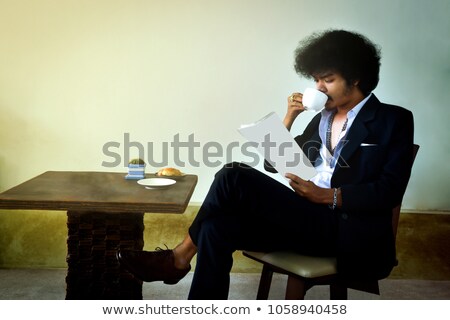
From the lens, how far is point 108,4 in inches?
102

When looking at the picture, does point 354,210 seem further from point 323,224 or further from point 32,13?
point 32,13

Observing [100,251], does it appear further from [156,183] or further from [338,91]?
[338,91]

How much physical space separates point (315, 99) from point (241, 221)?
560 millimetres

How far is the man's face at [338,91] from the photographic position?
193 centimetres

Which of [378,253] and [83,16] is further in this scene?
[83,16]

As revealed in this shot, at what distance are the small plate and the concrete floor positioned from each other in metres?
0.65

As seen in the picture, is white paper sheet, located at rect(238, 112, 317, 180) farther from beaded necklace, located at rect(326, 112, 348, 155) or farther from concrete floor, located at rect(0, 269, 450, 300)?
concrete floor, located at rect(0, 269, 450, 300)

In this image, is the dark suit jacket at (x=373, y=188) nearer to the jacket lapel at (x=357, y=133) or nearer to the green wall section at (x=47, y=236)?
the jacket lapel at (x=357, y=133)

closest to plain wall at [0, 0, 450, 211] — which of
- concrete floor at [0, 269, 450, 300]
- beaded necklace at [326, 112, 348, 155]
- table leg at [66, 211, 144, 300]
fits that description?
concrete floor at [0, 269, 450, 300]

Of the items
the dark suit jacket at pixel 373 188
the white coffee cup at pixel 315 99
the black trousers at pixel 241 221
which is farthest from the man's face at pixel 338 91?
the black trousers at pixel 241 221

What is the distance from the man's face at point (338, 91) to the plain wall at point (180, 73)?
2.22ft

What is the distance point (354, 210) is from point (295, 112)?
1.82 feet

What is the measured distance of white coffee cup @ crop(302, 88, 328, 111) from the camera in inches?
75.0
